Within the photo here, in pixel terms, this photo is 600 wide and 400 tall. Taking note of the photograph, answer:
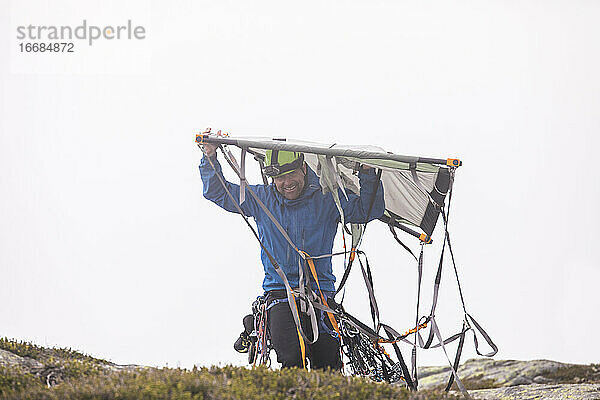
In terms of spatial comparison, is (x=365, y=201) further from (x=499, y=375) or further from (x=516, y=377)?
(x=499, y=375)

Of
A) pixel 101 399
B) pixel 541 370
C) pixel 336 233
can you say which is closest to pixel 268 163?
pixel 336 233

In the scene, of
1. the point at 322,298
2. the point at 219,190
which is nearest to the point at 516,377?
the point at 322,298

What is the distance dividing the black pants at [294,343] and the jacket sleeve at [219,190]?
116 centimetres

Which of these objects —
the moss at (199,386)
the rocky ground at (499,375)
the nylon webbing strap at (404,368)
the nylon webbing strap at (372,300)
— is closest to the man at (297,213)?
the nylon webbing strap at (372,300)

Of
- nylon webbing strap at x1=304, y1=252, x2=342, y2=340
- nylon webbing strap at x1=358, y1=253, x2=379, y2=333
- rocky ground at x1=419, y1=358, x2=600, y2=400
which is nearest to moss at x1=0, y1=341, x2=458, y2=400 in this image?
nylon webbing strap at x1=304, y1=252, x2=342, y2=340

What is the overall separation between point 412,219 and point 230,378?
3.60m

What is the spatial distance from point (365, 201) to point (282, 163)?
101 centimetres

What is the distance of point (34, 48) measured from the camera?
34.9 metres

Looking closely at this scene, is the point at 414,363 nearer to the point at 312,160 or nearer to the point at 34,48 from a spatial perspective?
the point at 312,160

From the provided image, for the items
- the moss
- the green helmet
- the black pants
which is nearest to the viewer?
the moss

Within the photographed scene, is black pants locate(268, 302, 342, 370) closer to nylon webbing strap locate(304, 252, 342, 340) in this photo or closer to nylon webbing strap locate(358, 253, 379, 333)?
nylon webbing strap locate(304, 252, 342, 340)

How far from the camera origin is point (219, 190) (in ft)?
23.3

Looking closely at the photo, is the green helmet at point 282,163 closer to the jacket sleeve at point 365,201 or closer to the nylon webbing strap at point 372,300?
the jacket sleeve at point 365,201

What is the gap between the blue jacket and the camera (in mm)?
6965
